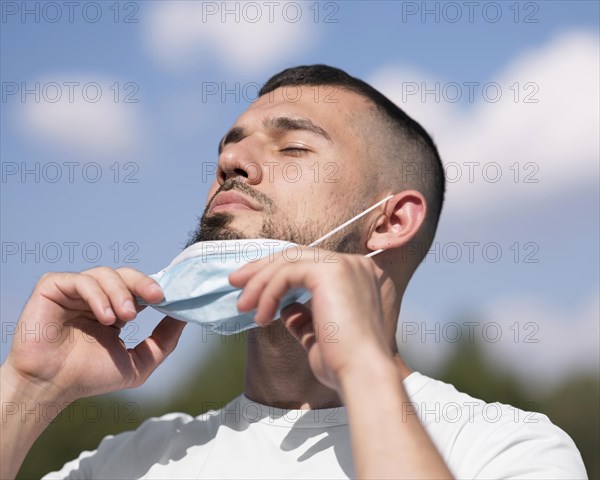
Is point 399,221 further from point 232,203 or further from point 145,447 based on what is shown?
point 145,447

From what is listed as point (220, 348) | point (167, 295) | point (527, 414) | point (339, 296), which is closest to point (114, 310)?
point (167, 295)

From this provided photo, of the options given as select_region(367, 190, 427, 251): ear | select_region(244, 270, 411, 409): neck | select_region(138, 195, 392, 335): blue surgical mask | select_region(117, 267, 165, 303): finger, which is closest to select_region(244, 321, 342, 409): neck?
select_region(244, 270, 411, 409): neck

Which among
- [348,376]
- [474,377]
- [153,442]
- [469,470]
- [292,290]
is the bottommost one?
[474,377]

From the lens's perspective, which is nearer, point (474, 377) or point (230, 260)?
point (230, 260)

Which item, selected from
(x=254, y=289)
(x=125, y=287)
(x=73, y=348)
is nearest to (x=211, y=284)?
(x=125, y=287)

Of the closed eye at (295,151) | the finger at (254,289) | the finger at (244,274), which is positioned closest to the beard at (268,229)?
the closed eye at (295,151)

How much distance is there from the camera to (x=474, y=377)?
94.8 feet

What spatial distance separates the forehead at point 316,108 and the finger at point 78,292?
4.83 feet

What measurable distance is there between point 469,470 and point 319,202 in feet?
5.27

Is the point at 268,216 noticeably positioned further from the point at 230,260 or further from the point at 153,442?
the point at 153,442

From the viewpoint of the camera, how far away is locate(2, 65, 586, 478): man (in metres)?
2.78

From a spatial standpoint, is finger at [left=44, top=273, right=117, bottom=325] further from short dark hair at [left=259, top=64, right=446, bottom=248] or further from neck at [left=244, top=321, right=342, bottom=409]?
short dark hair at [left=259, top=64, right=446, bottom=248]

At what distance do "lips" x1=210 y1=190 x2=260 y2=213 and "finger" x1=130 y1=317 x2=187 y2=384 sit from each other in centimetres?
65

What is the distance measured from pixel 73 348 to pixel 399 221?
1.96 metres
